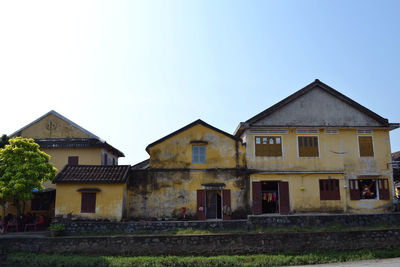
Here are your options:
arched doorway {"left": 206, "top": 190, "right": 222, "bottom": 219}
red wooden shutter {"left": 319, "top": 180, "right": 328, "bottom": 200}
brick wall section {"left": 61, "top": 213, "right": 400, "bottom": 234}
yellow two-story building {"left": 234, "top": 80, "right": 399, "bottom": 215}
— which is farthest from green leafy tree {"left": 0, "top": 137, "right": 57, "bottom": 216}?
red wooden shutter {"left": 319, "top": 180, "right": 328, "bottom": 200}

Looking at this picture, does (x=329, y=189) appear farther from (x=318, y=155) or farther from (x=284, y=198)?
(x=284, y=198)

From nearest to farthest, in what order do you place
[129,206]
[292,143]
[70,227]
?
[70,227], [129,206], [292,143]

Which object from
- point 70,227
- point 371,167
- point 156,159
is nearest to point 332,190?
point 371,167

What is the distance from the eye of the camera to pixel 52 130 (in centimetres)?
2628

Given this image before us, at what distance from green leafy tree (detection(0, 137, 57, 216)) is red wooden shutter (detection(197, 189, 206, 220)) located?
30.2 ft

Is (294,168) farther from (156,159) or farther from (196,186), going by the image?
(156,159)

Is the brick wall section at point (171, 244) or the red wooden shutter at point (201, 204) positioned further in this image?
the red wooden shutter at point (201, 204)

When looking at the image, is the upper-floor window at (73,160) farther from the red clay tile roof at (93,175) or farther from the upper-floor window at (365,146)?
the upper-floor window at (365,146)

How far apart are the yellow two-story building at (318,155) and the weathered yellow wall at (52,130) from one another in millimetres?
12540

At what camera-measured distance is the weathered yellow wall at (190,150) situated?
22609mm

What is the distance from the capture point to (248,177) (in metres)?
22.6

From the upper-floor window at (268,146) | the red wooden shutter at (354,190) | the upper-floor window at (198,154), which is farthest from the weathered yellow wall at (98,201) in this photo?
the red wooden shutter at (354,190)

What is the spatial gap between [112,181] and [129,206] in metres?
2.36

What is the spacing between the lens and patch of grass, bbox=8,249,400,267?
1630cm
